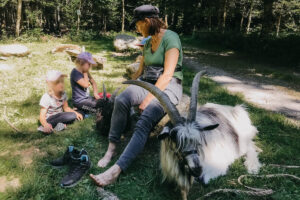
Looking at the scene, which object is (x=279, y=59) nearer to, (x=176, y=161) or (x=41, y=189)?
(x=176, y=161)

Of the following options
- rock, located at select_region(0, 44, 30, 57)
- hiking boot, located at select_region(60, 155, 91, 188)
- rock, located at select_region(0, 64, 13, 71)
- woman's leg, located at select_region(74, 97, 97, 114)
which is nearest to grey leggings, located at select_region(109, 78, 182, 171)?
hiking boot, located at select_region(60, 155, 91, 188)

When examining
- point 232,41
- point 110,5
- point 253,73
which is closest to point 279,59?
point 253,73

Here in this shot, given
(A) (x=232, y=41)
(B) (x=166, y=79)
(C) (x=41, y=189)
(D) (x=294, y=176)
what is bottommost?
(C) (x=41, y=189)

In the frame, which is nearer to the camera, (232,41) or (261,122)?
(261,122)

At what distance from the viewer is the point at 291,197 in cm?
239

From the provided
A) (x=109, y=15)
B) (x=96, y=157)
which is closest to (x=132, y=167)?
(x=96, y=157)

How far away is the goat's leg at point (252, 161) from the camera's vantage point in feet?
9.62

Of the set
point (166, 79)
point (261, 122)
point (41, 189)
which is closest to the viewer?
point (41, 189)

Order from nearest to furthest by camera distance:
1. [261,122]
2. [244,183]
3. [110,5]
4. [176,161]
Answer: [176,161], [244,183], [261,122], [110,5]

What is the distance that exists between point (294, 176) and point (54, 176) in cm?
264

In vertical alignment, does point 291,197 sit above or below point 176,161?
below

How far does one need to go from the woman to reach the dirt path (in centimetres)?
307

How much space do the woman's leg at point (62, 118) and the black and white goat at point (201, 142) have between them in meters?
1.79

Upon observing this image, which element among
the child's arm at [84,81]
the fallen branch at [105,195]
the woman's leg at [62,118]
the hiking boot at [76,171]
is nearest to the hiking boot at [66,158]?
the hiking boot at [76,171]
